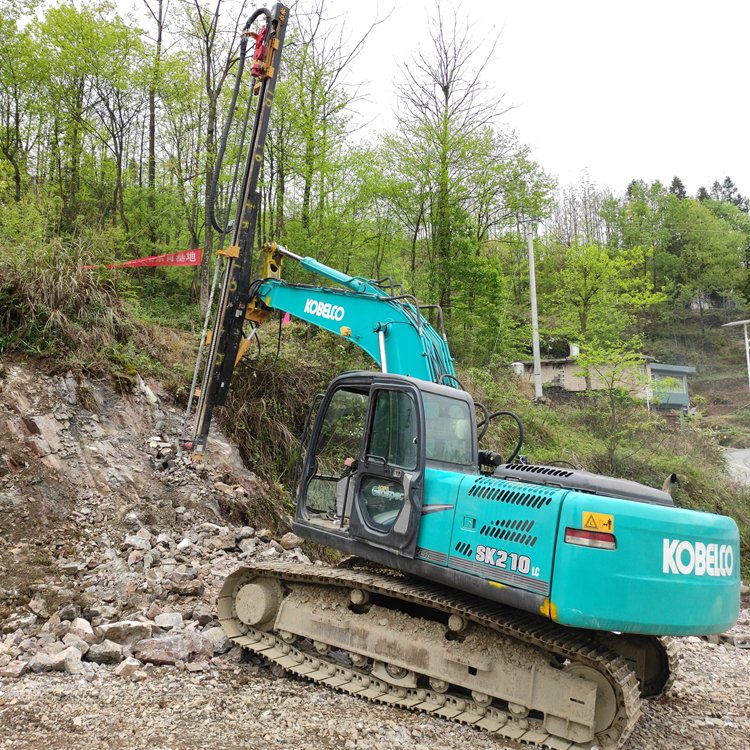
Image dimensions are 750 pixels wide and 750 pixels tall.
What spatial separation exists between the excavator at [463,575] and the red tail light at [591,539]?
0.4 inches

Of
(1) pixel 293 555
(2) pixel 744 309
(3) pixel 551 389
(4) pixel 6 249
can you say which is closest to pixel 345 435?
(1) pixel 293 555

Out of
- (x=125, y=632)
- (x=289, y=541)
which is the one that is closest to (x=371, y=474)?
(x=125, y=632)

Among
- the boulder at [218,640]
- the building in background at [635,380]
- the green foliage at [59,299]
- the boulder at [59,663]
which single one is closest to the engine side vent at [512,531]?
the boulder at [218,640]

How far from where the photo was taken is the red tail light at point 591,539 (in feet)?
12.6

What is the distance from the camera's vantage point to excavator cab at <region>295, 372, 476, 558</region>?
4625 millimetres

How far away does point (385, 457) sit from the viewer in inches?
189

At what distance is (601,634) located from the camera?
15.3ft

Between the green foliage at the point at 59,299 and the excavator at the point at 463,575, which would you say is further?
the green foliage at the point at 59,299

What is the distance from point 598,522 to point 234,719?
2.52 metres

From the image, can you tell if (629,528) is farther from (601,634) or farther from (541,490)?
(601,634)

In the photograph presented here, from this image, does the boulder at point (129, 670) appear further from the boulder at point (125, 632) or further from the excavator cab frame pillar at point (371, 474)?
the excavator cab frame pillar at point (371, 474)

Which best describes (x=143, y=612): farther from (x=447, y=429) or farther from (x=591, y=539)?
(x=591, y=539)

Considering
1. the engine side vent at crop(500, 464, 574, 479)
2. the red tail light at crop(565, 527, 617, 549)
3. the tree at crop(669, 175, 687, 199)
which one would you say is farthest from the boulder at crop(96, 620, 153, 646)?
the tree at crop(669, 175, 687, 199)

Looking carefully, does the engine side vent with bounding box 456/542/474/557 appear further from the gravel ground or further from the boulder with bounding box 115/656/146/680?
the boulder with bounding box 115/656/146/680
